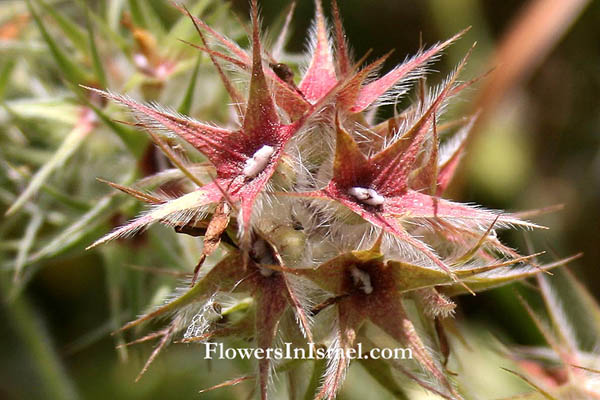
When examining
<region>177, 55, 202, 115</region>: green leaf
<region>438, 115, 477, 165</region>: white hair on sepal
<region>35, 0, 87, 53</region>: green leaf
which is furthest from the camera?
<region>35, 0, 87, 53</region>: green leaf

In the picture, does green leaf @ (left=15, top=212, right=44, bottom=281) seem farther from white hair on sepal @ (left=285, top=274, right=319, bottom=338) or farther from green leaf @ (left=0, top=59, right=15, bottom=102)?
white hair on sepal @ (left=285, top=274, right=319, bottom=338)

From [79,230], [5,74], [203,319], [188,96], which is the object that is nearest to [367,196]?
[203,319]

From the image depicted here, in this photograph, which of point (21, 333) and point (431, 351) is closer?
point (431, 351)

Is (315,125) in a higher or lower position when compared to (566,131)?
lower

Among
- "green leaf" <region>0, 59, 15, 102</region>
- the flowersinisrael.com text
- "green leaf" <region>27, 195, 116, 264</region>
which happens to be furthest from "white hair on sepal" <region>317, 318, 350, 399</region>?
"green leaf" <region>0, 59, 15, 102</region>

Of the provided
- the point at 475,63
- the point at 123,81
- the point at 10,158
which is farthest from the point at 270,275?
the point at 475,63

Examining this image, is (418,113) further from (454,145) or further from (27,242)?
(27,242)

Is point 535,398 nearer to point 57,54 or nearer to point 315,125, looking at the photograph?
point 315,125

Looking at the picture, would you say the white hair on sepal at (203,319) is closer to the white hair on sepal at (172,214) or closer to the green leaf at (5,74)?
the white hair on sepal at (172,214)
